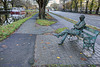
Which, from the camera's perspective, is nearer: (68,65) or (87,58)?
(68,65)

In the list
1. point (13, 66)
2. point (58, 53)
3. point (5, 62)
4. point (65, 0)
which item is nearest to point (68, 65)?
point (58, 53)

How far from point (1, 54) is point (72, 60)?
2.85 m

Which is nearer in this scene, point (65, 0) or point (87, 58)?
point (87, 58)

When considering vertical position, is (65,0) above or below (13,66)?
above

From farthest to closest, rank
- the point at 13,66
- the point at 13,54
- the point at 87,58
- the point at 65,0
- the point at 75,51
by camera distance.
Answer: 1. the point at 65,0
2. the point at 75,51
3. the point at 13,54
4. the point at 87,58
5. the point at 13,66

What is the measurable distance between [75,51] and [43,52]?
143 centimetres

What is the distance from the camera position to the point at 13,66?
122 inches

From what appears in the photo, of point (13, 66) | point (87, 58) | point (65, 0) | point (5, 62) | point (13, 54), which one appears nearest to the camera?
point (13, 66)

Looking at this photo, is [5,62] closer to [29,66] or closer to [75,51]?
[29,66]

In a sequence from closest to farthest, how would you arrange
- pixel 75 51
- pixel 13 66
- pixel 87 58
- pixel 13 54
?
pixel 13 66
pixel 87 58
pixel 13 54
pixel 75 51

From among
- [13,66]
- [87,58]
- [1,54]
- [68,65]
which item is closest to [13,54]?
[1,54]

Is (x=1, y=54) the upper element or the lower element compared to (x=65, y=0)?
lower

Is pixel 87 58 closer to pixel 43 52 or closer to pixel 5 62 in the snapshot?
pixel 43 52

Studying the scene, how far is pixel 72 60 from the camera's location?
138 inches
